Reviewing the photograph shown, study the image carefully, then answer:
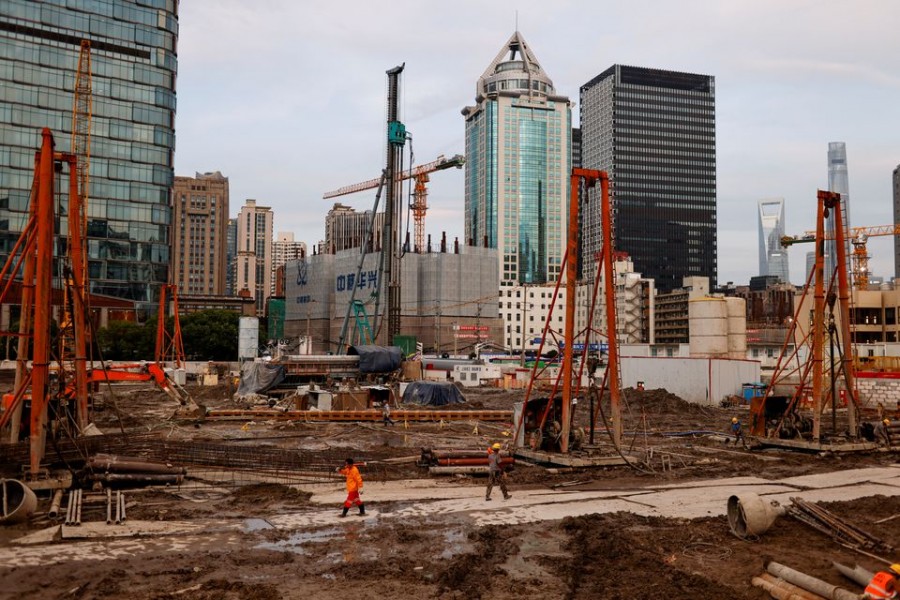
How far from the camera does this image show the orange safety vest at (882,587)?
10.4 metres

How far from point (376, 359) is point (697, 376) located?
22.9 m

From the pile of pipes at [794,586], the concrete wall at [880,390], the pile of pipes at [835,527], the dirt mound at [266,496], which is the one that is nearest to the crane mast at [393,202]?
the concrete wall at [880,390]

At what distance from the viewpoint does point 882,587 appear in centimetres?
1039

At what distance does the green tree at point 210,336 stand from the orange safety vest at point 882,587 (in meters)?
93.8

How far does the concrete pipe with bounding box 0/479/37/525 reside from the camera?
16172 mm

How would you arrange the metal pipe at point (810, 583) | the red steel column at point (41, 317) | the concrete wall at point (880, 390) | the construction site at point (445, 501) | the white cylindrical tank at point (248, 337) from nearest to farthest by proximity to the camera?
the metal pipe at point (810, 583), the construction site at point (445, 501), the red steel column at point (41, 317), the concrete wall at point (880, 390), the white cylindrical tank at point (248, 337)

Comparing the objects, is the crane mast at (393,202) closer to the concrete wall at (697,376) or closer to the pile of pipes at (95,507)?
the concrete wall at (697,376)

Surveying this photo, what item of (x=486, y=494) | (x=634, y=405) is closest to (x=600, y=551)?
(x=486, y=494)

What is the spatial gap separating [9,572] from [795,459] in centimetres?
2384

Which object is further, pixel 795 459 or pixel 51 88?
pixel 51 88

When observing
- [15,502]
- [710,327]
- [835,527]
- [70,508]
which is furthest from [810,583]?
[710,327]

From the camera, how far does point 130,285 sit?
106938 millimetres

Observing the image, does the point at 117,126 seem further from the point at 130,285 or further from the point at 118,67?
the point at 130,285

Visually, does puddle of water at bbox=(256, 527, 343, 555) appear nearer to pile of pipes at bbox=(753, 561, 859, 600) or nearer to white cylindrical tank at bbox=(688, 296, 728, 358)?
pile of pipes at bbox=(753, 561, 859, 600)
